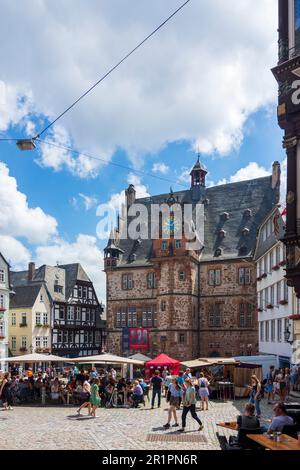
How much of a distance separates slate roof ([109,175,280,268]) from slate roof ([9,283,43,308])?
8402 millimetres

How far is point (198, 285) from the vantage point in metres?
51.1

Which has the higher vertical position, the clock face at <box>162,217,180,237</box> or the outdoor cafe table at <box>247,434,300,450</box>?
the clock face at <box>162,217,180,237</box>

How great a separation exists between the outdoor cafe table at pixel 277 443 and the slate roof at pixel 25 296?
45715 millimetres

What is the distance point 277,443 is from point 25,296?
4791 cm

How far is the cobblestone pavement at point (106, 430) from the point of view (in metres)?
13.2

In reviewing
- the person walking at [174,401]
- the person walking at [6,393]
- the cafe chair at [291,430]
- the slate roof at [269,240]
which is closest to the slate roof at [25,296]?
the slate roof at [269,240]

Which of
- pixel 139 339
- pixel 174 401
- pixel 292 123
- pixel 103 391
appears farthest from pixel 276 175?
pixel 174 401

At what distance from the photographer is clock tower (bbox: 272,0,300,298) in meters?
15.1

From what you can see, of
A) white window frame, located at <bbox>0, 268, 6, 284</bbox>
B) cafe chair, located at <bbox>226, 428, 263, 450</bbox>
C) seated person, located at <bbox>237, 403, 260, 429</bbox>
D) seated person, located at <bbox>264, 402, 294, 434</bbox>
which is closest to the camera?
cafe chair, located at <bbox>226, 428, 263, 450</bbox>

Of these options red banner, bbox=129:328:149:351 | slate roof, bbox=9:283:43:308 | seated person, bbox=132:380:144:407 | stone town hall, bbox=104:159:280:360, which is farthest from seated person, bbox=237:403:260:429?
slate roof, bbox=9:283:43:308

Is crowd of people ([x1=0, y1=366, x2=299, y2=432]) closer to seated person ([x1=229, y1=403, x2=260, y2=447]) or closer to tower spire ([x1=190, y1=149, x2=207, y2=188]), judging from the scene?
seated person ([x1=229, y1=403, x2=260, y2=447])

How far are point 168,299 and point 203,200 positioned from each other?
12.2 m

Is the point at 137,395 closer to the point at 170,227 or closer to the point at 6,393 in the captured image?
the point at 6,393

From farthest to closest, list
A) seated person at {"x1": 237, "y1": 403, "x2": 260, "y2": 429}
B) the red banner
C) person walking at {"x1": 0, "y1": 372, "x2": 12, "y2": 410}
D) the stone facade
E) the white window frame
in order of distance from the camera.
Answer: the red banner
the stone facade
the white window frame
person walking at {"x1": 0, "y1": 372, "x2": 12, "y2": 410}
seated person at {"x1": 237, "y1": 403, "x2": 260, "y2": 429}
